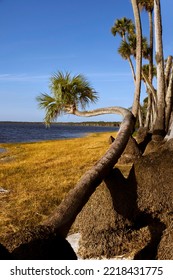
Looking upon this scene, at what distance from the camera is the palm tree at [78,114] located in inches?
218

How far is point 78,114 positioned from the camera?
10.1 meters

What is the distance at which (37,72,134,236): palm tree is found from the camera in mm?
5531

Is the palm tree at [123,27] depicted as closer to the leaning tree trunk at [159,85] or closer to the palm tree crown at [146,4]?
the palm tree crown at [146,4]

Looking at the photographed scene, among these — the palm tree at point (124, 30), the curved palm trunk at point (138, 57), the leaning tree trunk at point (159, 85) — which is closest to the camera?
the curved palm trunk at point (138, 57)

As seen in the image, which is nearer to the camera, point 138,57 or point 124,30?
point 138,57

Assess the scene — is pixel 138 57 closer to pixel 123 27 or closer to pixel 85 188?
pixel 85 188

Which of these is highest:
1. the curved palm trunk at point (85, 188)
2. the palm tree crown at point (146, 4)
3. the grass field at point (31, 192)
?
the palm tree crown at point (146, 4)

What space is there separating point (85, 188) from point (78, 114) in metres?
4.44

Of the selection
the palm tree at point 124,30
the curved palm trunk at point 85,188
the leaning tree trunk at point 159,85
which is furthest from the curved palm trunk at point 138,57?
the palm tree at point 124,30

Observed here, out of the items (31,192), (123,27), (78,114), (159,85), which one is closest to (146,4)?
(123,27)

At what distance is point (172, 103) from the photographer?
13844mm

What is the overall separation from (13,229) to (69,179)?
8.22 metres

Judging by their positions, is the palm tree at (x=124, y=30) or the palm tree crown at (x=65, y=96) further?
the palm tree at (x=124, y=30)

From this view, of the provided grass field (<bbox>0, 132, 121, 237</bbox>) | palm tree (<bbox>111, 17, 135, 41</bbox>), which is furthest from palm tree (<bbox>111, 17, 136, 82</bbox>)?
grass field (<bbox>0, 132, 121, 237</bbox>)
